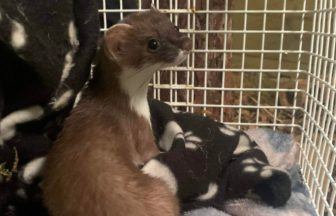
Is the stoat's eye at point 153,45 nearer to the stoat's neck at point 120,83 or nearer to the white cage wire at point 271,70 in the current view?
the stoat's neck at point 120,83

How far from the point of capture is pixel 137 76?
0.95 metres

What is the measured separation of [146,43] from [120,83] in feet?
0.36

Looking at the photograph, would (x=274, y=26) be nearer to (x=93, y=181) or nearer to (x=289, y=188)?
(x=289, y=188)

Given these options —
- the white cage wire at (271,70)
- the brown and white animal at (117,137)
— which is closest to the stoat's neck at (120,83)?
the brown and white animal at (117,137)

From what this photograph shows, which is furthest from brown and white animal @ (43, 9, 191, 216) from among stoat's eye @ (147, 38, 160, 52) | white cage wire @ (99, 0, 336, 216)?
white cage wire @ (99, 0, 336, 216)

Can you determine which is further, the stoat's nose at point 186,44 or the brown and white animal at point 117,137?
the stoat's nose at point 186,44

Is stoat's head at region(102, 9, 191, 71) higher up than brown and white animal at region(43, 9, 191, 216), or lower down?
higher up

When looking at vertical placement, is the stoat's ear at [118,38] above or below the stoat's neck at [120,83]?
above

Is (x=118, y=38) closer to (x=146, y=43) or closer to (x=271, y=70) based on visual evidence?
(x=146, y=43)

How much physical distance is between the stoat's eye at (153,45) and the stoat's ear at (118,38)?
5 centimetres

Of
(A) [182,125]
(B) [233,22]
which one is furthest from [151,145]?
(B) [233,22]

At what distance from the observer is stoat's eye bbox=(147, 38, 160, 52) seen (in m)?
0.90

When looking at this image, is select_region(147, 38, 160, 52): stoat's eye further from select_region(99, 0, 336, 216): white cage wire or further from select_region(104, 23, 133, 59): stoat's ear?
select_region(99, 0, 336, 216): white cage wire

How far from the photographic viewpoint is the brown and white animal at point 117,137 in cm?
74
